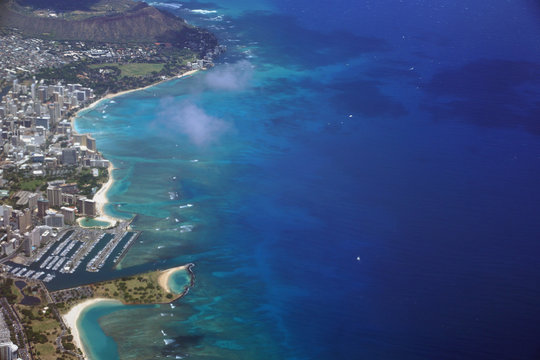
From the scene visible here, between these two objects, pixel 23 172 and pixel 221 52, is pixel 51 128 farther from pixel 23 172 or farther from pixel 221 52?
pixel 221 52

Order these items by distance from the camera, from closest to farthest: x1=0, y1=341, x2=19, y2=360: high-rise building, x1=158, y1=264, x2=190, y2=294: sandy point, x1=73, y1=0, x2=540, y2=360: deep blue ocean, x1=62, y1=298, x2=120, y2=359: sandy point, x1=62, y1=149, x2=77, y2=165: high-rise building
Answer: x1=0, y1=341, x2=19, y2=360: high-rise building → x1=62, y1=298, x2=120, y2=359: sandy point → x1=73, y1=0, x2=540, y2=360: deep blue ocean → x1=158, y1=264, x2=190, y2=294: sandy point → x1=62, y1=149, x2=77, y2=165: high-rise building

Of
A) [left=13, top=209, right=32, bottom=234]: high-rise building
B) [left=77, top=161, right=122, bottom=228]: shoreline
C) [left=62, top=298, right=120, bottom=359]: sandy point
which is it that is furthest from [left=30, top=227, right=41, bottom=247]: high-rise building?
[left=62, top=298, right=120, bottom=359]: sandy point

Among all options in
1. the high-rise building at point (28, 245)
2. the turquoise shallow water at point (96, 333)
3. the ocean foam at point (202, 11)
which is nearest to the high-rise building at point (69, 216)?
the high-rise building at point (28, 245)

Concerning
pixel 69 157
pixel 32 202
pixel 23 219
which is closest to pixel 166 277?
pixel 23 219

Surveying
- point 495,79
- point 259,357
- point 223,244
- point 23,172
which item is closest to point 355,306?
point 259,357

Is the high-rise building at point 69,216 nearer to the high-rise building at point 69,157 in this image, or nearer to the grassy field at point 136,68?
the high-rise building at point 69,157

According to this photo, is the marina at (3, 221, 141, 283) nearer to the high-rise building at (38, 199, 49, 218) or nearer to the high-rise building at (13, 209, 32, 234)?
the high-rise building at (13, 209, 32, 234)
